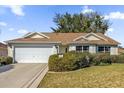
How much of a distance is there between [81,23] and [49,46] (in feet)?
67.1

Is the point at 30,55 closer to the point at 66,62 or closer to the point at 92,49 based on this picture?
the point at 92,49

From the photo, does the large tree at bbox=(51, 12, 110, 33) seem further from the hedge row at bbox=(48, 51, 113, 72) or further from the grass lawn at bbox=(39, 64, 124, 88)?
the grass lawn at bbox=(39, 64, 124, 88)

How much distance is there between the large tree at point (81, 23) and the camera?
2000 inches

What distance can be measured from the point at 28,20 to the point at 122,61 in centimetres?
1360

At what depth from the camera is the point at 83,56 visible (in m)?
22.7

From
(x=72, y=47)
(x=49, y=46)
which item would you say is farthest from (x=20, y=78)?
(x=72, y=47)

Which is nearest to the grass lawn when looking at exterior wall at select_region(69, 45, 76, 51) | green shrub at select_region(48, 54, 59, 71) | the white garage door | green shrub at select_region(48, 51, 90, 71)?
green shrub at select_region(48, 51, 90, 71)

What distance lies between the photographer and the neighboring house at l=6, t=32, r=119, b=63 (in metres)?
31.6

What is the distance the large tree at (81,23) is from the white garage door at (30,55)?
19.5 m

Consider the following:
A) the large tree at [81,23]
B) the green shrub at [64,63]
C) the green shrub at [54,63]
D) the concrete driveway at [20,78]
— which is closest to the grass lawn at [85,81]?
the concrete driveway at [20,78]
